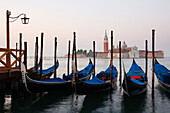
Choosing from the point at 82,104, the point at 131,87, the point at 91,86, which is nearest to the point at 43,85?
the point at 82,104

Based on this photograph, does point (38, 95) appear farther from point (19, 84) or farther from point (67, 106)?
point (67, 106)

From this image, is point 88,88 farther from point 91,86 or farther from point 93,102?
point 93,102

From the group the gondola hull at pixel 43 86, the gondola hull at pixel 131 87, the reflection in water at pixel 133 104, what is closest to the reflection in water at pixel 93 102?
the reflection in water at pixel 133 104

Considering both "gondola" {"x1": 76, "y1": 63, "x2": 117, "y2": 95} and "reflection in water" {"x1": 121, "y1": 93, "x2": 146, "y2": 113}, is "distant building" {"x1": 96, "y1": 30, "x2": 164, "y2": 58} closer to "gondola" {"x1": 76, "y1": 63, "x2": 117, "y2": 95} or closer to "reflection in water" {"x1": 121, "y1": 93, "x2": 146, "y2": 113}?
"gondola" {"x1": 76, "y1": 63, "x2": 117, "y2": 95}

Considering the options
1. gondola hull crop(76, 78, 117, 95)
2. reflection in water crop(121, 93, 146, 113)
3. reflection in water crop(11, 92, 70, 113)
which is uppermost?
gondola hull crop(76, 78, 117, 95)

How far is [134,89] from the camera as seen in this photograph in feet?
35.8

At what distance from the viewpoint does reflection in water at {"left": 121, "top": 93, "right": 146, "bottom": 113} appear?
9.34 m

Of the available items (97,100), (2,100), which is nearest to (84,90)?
(97,100)

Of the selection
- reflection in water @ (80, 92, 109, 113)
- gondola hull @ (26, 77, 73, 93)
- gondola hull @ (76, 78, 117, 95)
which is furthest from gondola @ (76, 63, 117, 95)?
gondola hull @ (26, 77, 73, 93)

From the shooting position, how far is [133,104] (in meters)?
10.2

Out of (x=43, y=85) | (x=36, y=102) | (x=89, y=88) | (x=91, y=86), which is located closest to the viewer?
(x=36, y=102)

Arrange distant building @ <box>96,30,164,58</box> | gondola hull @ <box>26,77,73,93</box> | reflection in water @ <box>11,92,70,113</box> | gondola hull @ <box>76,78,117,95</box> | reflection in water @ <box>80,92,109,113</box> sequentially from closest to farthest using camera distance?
1. reflection in water @ <box>11,92,70,113</box>
2. reflection in water @ <box>80,92,109,113</box>
3. gondola hull @ <box>26,77,73,93</box>
4. gondola hull @ <box>76,78,117,95</box>
5. distant building @ <box>96,30,164,58</box>

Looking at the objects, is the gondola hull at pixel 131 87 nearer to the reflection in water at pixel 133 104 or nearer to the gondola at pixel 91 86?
the reflection in water at pixel 133 104

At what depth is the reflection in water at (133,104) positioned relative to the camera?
9.34 meters
